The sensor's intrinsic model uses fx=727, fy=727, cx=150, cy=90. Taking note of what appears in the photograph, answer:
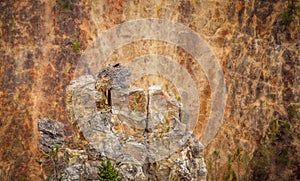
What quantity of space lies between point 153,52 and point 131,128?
82.8ft

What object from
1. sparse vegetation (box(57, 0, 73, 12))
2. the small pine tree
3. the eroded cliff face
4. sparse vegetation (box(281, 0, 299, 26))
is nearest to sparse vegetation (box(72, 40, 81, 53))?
the eroded cliff face

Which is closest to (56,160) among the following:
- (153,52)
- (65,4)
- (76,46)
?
(76,46)

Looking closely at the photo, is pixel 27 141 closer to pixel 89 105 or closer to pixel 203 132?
pixel 203 132

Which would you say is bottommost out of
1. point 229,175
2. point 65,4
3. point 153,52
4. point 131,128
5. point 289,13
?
point 131,128

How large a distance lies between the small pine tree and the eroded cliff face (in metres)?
20.7

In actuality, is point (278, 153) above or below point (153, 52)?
below

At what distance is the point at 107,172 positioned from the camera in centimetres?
3775

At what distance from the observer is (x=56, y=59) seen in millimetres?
61781

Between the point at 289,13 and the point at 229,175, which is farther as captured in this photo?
the point at 289,13

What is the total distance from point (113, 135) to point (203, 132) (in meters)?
25.8

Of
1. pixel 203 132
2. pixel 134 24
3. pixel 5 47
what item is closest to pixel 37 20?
pixel 5 47

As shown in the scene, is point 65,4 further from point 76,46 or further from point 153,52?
point 153,52

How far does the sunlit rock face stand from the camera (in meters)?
39.0

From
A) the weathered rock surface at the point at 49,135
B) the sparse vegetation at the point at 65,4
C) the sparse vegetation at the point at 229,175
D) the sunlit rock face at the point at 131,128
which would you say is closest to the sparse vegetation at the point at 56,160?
the weathered rock surface at the point at 49,135
